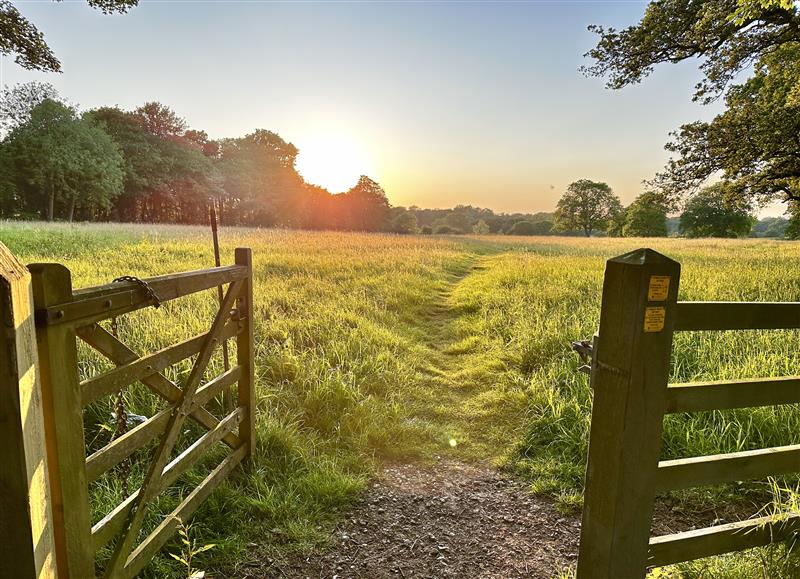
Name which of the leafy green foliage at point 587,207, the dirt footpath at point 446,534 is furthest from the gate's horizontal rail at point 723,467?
the leafy green foliage at point 587,207

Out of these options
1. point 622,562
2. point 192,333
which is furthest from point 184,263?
point 622,562

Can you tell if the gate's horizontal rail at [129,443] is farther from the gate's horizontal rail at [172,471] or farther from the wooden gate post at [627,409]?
the wooden gate post at [627,409]

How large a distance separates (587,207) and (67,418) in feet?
306

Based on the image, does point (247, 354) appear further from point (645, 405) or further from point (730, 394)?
point (730, 394)

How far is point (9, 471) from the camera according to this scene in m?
1.18

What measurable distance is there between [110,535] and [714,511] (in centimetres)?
388

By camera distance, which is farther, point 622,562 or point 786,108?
point 786,108

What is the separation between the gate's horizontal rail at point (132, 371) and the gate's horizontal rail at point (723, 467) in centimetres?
247

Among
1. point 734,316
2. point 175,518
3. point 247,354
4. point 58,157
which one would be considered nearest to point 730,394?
point 734,316

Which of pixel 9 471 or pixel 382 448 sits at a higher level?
pixel 9 471

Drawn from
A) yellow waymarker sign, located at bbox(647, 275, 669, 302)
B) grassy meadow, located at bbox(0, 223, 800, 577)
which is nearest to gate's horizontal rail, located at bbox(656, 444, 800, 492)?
grassy meadow, located at bbox(0, 223, 800, 577)

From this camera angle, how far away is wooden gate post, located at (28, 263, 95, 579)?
1.49m

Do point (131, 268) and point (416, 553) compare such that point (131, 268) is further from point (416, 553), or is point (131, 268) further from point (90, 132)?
point (90, 132)

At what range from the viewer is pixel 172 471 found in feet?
7.89
